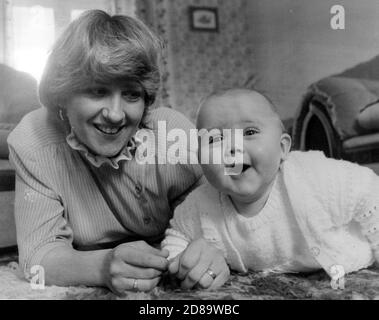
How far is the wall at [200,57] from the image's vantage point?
120 inches

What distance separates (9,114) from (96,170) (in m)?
0.69

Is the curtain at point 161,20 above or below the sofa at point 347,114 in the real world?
above

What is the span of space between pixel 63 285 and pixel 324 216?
1.43ft

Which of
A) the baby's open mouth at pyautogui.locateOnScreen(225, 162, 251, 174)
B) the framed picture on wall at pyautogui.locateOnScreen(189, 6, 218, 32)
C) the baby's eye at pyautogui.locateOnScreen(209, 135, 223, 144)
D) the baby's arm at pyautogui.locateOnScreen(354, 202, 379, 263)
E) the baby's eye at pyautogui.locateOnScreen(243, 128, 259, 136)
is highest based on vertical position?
the framed picture on wall at pyautogui.locateOnScreen(189, 6, 218, 32)

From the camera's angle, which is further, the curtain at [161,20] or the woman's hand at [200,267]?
the curtain at [161,20]

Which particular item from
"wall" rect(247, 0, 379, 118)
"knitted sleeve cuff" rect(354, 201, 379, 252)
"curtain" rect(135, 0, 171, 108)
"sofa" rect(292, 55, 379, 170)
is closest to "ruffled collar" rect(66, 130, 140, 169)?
"knitted sleeve cuff" rect(354, 201, 379, 252)

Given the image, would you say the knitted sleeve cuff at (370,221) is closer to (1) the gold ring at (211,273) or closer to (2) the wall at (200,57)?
(1) the gold ring at (211,273)

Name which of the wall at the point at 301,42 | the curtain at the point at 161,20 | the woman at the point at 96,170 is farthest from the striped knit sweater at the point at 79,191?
the curtain at the point at 161,20

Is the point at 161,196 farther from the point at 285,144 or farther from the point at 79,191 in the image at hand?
the point at 285,144

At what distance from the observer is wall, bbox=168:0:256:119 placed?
3.06 metres

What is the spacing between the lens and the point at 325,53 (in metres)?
1.87

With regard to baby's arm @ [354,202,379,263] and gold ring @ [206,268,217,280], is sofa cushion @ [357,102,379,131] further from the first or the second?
gold ring @ [206,268,217,280]

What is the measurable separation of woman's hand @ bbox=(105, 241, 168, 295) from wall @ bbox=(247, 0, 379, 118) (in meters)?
0.80

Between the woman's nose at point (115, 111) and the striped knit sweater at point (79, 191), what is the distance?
15cm
